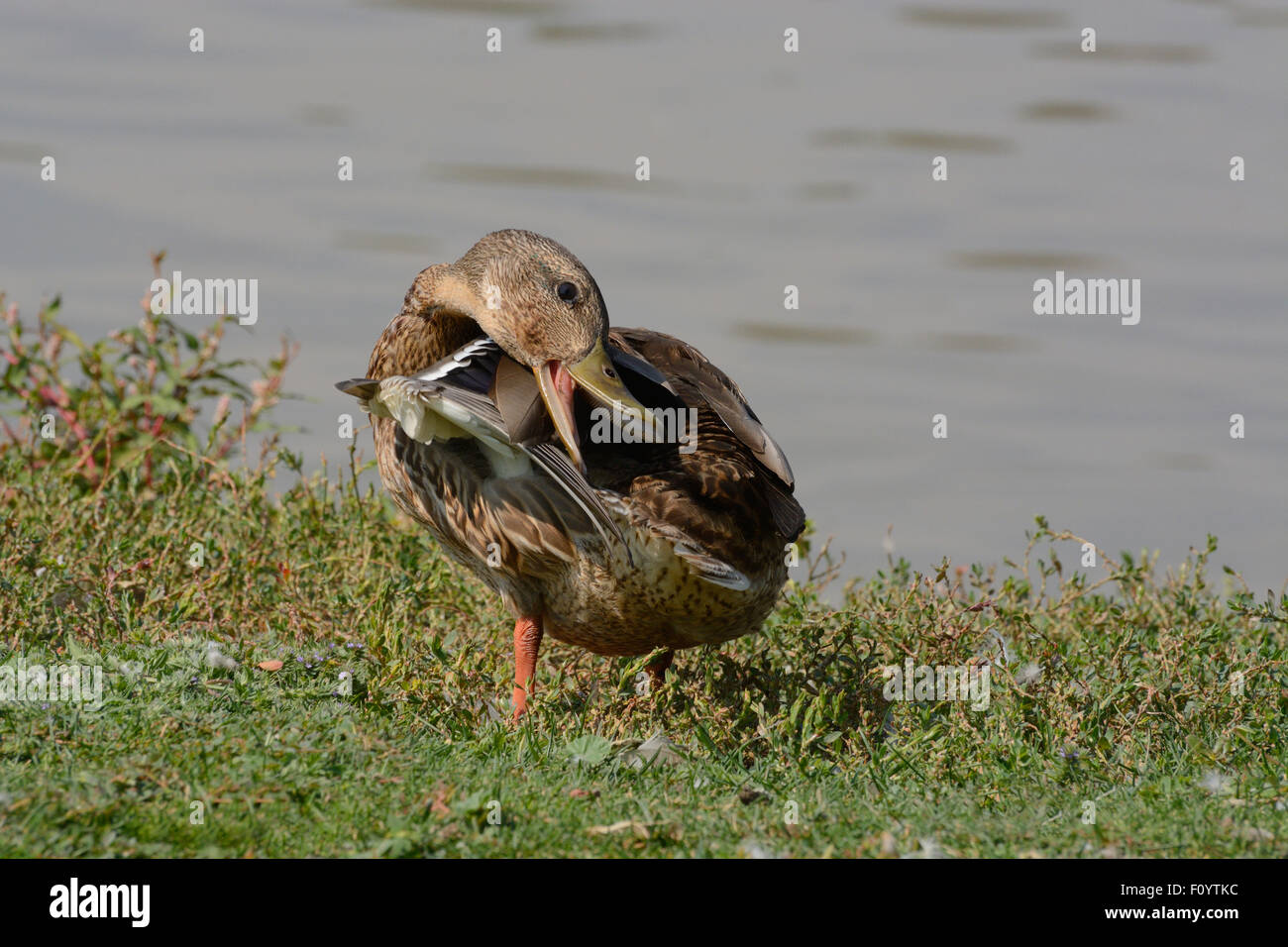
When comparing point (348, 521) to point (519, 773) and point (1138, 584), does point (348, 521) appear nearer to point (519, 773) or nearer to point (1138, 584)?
point (519, 773)

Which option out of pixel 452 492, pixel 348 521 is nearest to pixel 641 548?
pixel 452 492

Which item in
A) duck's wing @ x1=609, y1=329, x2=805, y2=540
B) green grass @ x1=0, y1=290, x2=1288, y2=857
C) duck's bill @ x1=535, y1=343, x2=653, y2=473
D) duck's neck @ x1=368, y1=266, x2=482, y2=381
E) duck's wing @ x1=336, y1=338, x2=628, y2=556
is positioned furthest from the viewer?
duck's neck @ x1=368, y1=266, x2=482, y2=381

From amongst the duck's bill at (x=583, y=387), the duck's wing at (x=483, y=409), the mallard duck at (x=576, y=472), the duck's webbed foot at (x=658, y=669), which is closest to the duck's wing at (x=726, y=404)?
the mallard duck at (x=576, y=472)

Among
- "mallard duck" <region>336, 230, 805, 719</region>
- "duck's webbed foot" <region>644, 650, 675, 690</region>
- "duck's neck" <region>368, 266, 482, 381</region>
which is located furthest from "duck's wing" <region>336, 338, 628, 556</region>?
"duck's webbed foot" <region>644, 650, 675, 690</region>

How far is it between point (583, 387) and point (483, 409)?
426 mm

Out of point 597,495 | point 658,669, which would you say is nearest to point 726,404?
point 597,495

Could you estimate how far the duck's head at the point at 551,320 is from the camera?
4836 mm

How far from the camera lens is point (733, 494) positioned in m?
5.06

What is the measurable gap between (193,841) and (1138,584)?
4.63 meters

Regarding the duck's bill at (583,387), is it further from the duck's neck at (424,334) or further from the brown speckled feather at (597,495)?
the duck's neck at (424,334)

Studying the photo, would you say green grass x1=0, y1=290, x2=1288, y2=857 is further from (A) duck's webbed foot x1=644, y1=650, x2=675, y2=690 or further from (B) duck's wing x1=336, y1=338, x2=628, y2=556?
(B) duck's wing x1=336, y1=338, x2=628, y2=556

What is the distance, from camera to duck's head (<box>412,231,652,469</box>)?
15.9 ft

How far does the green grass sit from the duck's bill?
36.7 inches

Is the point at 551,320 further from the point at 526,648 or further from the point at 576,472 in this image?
the point at 526,648
